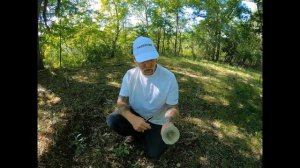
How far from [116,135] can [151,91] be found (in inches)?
49.1

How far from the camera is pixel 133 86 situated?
3.76m

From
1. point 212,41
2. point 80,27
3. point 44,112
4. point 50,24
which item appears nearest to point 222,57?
point 212,41

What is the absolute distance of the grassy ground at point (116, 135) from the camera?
4.23m

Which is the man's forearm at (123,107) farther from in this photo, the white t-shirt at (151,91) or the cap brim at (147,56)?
the cap brim at (147,56)

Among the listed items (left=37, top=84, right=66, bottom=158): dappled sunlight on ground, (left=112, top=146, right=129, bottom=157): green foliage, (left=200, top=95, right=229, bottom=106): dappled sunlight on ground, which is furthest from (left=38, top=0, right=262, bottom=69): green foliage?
(left=112, top=146, right=129, bottom=157): green foliage

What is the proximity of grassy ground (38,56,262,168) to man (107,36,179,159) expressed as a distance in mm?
392

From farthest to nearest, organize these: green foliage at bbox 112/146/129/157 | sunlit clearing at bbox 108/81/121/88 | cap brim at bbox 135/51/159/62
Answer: sunlit clearing at bbox 108/81/121/88 → green foliage at bbox 112/146/129/157 → cap brim at bbox 135/51/159/62

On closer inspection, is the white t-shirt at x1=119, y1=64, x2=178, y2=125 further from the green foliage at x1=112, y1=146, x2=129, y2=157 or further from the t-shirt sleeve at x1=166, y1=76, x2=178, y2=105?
the green foliage at x1=112, y1=146, x2=129, y2=157

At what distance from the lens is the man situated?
3.43 metres

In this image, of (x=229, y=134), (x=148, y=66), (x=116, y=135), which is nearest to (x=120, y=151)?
(x=116, y=135)

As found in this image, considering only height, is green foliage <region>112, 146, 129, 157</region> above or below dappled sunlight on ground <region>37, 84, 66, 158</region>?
below

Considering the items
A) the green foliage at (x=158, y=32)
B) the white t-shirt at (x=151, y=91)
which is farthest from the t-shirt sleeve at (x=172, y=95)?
the green foliage at (x=158, y=32)
